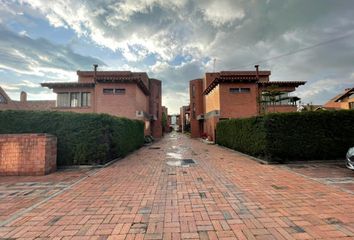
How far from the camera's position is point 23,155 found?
6863 mm

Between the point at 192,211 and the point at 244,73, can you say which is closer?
the point at 192,211

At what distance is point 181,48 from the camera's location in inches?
672

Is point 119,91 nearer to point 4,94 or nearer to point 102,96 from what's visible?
point 102,96

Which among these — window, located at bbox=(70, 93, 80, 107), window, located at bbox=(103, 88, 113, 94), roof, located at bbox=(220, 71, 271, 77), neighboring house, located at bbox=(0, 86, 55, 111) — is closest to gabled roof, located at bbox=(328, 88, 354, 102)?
roof, located at bbox=(220, 71, 271, 77)

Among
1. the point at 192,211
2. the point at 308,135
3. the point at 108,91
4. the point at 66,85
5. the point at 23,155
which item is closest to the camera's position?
the point at 192,211

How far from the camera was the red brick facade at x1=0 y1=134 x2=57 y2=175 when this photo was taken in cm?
682

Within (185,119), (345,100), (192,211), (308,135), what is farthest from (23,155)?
(185,119)

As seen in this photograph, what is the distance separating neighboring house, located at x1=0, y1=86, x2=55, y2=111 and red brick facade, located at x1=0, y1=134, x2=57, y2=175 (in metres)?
29.6

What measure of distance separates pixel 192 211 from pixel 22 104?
4657 cm

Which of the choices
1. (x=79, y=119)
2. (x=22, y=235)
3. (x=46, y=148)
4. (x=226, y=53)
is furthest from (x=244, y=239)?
(x=226, y=53)

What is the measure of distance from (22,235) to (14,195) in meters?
2.64

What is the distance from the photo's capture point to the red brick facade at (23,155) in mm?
6820

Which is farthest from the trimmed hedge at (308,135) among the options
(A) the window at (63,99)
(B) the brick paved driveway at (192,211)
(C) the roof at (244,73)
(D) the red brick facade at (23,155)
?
(C) the roof at (244,73)

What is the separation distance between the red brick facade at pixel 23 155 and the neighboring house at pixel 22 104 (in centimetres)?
2959
